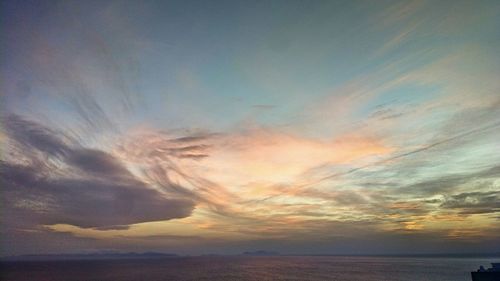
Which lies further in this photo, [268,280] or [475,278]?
[268,280]

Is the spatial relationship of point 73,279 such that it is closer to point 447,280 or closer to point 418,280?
point 418,280

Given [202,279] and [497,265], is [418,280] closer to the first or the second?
[497,265]

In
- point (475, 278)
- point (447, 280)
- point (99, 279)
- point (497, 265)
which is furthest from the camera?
point (99, 279)

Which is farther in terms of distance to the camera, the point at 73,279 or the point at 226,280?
the point at 73,279

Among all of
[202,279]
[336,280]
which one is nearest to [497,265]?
[336,280]

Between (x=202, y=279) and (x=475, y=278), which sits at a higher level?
(x=475, y=278)

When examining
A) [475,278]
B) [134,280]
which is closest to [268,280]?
[134,280]

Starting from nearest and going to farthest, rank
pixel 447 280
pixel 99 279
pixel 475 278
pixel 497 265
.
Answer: pixel 475 278, pixel 497 265, pixel 447 280, pixel 99 279

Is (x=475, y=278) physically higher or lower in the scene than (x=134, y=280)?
higher

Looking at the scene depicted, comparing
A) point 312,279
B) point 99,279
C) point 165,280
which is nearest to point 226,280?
point 165,280
